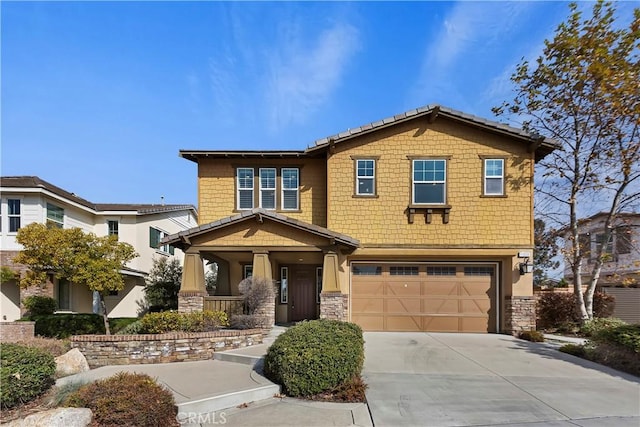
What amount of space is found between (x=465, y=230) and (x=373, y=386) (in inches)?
334

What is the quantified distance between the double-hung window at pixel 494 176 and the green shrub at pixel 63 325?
53.7ft

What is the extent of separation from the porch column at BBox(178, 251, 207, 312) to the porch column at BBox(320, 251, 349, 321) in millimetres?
4198

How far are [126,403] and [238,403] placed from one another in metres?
1.77

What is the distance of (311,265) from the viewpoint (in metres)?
16.3

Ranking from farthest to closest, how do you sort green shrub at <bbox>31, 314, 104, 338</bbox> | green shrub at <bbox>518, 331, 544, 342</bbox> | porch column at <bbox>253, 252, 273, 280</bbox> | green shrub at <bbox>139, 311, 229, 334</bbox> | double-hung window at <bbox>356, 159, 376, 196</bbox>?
double-hung window at <bbox>356, 159, 376, 196</bbox> < green shrub at <bbox>31, 314, 104, 338</bbox> < porch column at <bbox>253, 252, 273, 280</bbox> < green shrub at <bbox>518, 331, 544, 342</bbox> < green shrub at <bbox>139, 311, 229, 334</bbox>

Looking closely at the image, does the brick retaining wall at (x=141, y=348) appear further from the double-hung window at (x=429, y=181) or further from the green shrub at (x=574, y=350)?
the green shrub at (x=574, y=350)

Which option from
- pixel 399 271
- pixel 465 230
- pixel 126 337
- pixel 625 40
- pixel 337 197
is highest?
pixel 625 40

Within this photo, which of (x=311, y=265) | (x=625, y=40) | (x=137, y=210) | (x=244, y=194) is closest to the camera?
(x=625, y=40)

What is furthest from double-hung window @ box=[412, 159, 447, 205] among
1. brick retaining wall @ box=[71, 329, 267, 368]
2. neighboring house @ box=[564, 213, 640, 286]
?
brick retaining wall @ box=[71, 329, 267, 368]

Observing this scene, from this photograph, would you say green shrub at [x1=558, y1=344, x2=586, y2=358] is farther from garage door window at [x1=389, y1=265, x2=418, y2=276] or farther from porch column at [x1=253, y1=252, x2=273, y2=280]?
porch column at [x1=253, y1=252, x2=273, y2=280]

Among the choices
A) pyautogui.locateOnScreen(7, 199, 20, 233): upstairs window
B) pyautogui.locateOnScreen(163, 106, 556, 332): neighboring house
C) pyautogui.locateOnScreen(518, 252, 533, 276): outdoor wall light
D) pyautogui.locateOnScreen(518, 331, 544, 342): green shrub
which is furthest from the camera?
pyautogui.locateOnScreen(7, 199, 20, 233): upstairs window

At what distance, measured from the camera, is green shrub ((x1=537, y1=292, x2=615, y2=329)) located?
49.5 feet

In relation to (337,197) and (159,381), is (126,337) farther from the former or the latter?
(337,197)

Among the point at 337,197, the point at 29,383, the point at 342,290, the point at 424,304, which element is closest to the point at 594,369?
the point at 424,304
